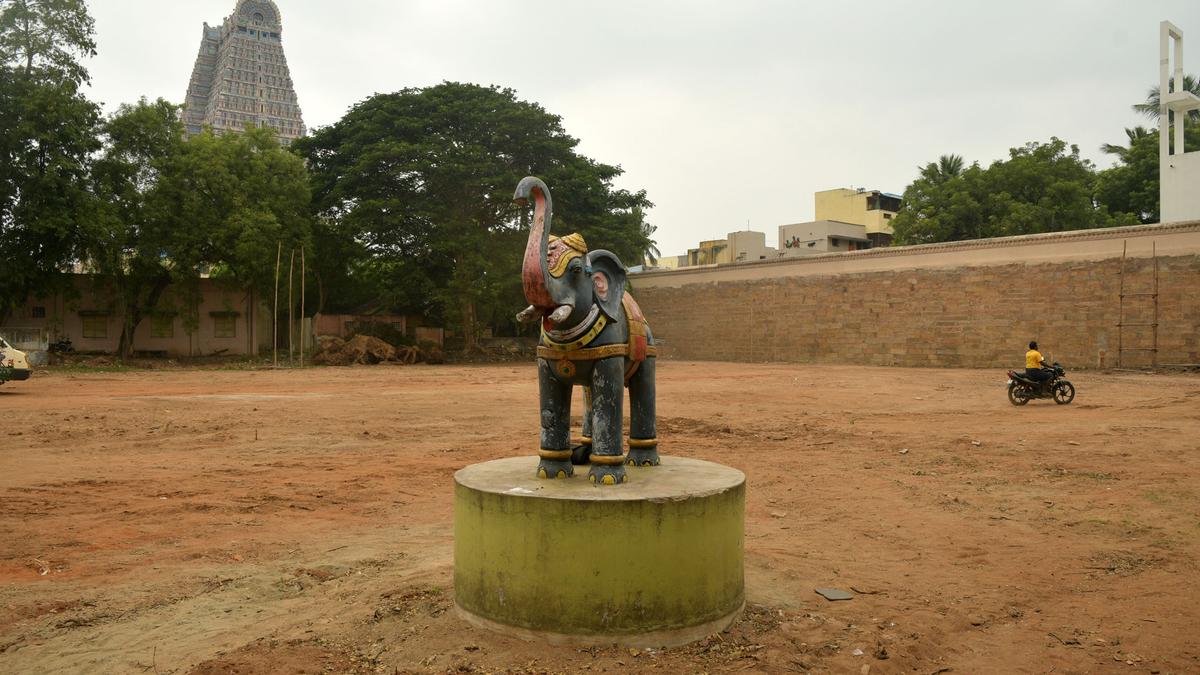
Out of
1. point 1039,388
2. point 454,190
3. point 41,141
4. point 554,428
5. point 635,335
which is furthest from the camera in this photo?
point 454,190

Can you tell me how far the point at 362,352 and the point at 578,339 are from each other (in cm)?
2619

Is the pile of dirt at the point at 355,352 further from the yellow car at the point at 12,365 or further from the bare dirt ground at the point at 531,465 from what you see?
the bare dirt ground at the point at 531,465

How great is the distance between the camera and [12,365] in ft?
56.1

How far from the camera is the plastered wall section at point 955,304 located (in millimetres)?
23297

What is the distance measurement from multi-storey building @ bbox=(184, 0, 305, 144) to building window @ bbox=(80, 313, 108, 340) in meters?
27.4

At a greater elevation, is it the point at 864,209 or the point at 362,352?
the point at 864,209

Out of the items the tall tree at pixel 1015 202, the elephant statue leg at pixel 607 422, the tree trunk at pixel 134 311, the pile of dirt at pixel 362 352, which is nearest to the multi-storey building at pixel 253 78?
the tree trunk at pixel 134 311

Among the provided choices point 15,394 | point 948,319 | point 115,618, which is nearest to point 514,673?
point 115,618

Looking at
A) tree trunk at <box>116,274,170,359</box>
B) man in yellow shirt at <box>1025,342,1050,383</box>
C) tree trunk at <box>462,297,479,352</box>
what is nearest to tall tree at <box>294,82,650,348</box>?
tree trunk at <box>462,297,479,352</box>

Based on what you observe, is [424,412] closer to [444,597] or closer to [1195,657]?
[444,597]

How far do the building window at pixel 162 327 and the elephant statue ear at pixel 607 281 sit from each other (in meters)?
31.2

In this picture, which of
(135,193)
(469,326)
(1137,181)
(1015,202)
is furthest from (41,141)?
(1137,181)

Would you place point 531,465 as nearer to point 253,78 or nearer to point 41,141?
point 41,141

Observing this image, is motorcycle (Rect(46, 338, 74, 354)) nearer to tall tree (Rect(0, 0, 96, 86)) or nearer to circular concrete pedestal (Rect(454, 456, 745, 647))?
tall tree (Rect(0, 0, 96, 86))
